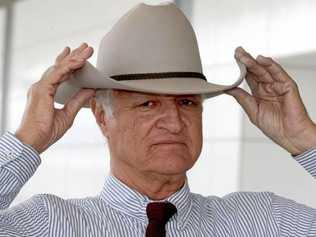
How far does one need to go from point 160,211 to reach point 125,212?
0.32 ft

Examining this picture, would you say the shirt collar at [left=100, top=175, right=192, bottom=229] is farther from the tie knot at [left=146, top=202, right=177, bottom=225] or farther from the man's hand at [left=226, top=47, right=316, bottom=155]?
the man's hand at [left=226, top=47, right=316, bottom=155]

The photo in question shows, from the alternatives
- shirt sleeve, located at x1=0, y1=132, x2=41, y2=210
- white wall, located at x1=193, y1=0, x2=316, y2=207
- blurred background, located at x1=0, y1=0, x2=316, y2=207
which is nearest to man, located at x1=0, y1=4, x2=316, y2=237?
shirt sleeve, located at x1=0, y1=132, x2=41, y2=210

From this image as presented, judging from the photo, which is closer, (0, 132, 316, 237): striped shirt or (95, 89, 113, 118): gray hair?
(0, 132, 316, 237): striped shirt

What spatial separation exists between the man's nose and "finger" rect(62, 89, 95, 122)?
0.20 metres

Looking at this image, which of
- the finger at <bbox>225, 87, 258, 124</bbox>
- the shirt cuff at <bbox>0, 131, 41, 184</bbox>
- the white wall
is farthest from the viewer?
the white wall

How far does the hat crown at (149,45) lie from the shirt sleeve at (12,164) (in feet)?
1.02

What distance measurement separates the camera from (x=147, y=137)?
1670mm

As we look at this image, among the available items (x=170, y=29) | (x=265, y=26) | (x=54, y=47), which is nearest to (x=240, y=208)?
(x=170, y=29)

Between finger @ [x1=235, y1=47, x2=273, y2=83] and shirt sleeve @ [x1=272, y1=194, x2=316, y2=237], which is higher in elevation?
finger @ [x1=235, y1=47, x2=273, y2=83]

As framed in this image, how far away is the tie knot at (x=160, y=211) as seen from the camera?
1.68 m

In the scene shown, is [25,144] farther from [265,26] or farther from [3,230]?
[265,26]

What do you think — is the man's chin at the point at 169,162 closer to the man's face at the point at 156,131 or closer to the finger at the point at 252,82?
the man's face at the point at 156,131

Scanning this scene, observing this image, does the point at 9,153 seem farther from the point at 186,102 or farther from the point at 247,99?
the point at 247,99

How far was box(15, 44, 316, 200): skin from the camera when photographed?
5.31 feet
